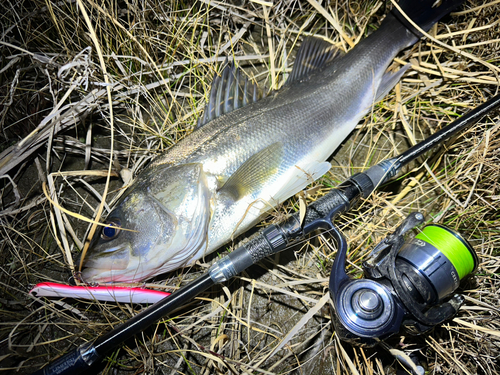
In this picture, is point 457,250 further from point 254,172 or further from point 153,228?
point 153,228

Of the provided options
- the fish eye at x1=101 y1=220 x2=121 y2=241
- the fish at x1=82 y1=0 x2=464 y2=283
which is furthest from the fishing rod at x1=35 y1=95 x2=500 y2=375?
the fish eye at x1=101 y1=220 x2=121 y2=241

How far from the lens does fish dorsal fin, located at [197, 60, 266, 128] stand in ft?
7.68

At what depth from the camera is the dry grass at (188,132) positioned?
2252 mm

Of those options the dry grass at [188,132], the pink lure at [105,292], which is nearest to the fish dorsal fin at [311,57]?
the dry grass at [188,132]

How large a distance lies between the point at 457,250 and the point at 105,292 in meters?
2.06

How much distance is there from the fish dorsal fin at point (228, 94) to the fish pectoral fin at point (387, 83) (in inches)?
35.2

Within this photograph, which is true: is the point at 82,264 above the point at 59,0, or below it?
below

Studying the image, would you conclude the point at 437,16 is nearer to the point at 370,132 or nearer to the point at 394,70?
the point at 394,70

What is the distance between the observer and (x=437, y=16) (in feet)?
8.20

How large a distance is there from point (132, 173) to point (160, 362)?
4.32 ft

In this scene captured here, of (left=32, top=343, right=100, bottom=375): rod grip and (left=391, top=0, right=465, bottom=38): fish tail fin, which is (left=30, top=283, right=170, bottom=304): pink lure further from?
(left=391, top=0, right=465, bottom=38): fish tail fin

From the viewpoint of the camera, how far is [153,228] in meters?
1.98

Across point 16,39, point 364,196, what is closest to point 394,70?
point 364,196

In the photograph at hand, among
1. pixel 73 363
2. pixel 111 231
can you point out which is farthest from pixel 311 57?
pixel 73 363
